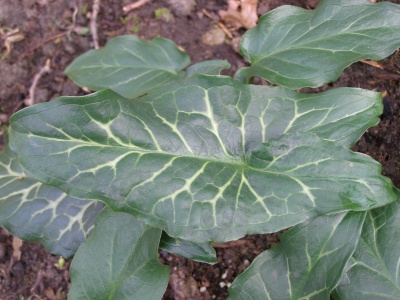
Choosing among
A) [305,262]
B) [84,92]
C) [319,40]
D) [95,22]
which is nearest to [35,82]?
[84,92]

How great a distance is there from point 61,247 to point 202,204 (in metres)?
0.52

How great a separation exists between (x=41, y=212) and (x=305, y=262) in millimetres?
762

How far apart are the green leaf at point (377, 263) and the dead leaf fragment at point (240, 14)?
3.20 ft

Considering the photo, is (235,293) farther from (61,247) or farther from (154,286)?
(61,247)

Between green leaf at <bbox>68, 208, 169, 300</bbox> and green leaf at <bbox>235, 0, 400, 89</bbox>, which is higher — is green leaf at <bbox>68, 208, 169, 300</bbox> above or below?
below

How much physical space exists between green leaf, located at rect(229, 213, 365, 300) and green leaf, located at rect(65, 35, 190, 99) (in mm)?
699

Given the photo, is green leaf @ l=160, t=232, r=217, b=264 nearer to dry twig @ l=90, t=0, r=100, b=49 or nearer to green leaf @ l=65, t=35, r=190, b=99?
green leaf @ l=65, t=35, r=190, b=99

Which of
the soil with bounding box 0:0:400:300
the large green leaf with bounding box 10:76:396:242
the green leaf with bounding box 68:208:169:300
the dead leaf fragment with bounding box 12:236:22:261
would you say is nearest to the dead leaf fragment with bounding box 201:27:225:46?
the soil with bounding box 0:0:400:300

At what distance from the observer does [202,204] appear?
1.03m

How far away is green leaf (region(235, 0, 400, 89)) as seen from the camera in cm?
118

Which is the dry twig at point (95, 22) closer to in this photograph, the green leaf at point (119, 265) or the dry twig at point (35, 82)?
the dry twig at point (35, 82)

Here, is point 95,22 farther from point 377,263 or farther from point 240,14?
point 377,263

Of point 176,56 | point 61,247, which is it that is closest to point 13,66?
point 176,56

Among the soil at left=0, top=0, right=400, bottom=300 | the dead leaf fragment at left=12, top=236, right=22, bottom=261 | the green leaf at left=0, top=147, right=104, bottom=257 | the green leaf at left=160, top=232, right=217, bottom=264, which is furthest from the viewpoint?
the dead leaf fragment at left=12, top=236, right=22, bottom=261
